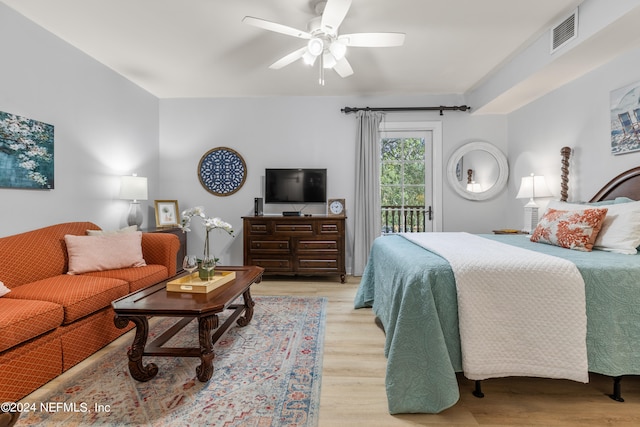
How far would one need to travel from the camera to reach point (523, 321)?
1584mm

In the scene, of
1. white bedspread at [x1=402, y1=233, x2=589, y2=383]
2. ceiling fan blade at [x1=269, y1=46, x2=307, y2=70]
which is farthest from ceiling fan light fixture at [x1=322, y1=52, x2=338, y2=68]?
white bedspread at [x1=402, y1=233, x2=589, y2=383]

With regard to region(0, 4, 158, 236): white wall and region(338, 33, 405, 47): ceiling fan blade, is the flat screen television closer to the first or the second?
region(0, 4, 158, 236): white wall

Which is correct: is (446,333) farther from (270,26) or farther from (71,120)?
(71,120)

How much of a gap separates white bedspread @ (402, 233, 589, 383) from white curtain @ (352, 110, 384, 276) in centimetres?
282

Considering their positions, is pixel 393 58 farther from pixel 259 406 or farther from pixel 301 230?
pixel 259 406

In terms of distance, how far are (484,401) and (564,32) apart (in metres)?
2.88

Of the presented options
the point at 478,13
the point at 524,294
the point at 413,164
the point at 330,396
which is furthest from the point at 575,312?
the point at 413,164

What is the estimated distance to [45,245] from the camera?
8.14 ft

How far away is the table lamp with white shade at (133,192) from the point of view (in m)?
3.56

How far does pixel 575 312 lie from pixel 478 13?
2.33 m

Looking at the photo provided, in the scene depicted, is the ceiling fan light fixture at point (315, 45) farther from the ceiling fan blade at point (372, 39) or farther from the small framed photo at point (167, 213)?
the small framed photo at point (167, 213)

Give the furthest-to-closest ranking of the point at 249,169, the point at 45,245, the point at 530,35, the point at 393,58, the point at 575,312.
Result: the point at 249,169 → the point at 393,58 → the point at 530,35 → the point at 45,245 → the point at 575,312

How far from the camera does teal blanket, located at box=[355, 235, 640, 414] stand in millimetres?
1530

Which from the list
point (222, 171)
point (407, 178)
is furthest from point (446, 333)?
point (222, 171)
